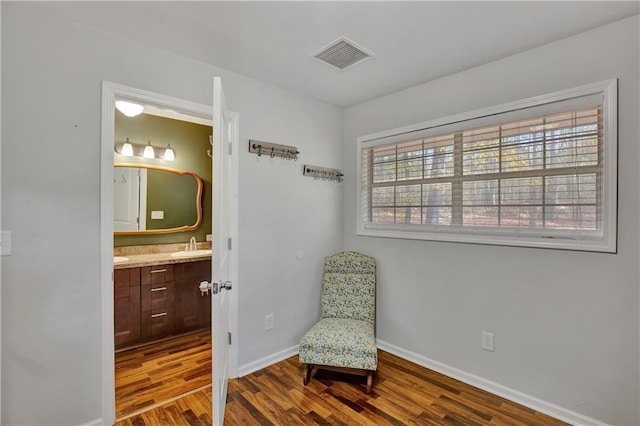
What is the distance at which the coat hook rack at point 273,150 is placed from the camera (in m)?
2.58

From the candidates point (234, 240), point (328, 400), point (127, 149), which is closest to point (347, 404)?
point (328, 400)

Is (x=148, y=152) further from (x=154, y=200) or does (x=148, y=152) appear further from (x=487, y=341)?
(x=487, y=341)

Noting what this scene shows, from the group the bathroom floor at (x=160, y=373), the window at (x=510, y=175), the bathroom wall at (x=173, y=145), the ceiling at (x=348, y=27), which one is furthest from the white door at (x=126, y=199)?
the window at (x=510, y=175)

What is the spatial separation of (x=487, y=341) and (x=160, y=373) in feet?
8.67

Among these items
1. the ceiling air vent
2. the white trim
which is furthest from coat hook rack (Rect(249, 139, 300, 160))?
the ceiling air vent

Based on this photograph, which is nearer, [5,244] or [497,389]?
[5,244]

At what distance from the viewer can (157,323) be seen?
3.17 metres

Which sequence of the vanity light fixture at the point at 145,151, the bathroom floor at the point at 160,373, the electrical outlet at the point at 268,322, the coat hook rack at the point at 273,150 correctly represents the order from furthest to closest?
1. the vanity light fixture at the point at 145,151
2. the electrical outlet at the point at 268,322
3. the coat hook rack at the point at 273,150
4. the bathroom floor at the point at 160,373

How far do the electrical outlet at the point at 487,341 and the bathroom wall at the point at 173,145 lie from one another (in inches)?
126

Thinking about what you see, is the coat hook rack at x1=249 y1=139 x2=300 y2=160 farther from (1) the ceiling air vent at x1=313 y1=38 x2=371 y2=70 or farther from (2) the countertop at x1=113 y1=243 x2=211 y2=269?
(2) the countertop at x1=113 y1=243 x2=211 y2=269

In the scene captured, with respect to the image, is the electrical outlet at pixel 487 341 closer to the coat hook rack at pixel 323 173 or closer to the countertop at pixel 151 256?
→ the coat hook rack at pixel 323 173

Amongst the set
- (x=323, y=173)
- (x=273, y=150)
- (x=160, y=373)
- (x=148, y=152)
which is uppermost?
(x=148, y=152)

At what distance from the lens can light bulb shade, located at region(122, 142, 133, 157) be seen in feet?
10.8

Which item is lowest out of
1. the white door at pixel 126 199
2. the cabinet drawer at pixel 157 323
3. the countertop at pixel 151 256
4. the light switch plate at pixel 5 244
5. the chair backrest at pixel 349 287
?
the cabinet drawer at pixel 157 323
